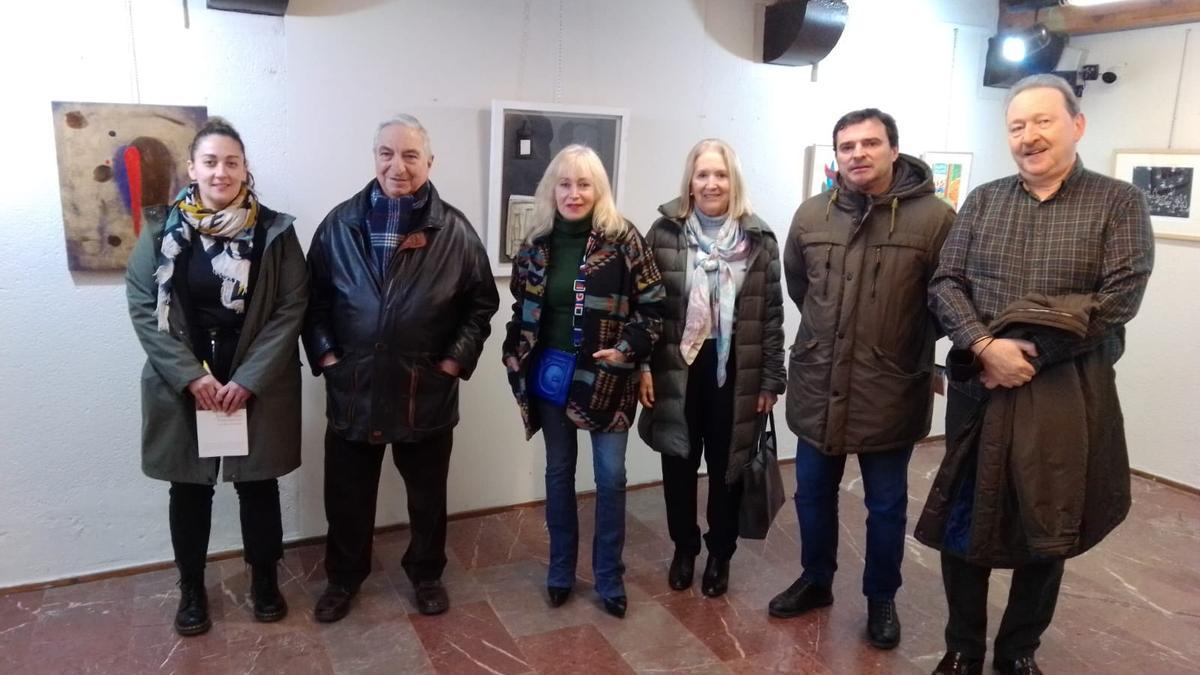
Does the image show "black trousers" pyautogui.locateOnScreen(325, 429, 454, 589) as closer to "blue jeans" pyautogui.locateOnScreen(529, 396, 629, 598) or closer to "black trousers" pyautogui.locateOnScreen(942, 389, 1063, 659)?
"blue jeans" pyautogui.locateOnScreen(529, 396, 629, 598)

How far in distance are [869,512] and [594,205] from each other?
3.92 feet

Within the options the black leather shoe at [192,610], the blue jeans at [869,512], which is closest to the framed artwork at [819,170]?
the blue jeans at [869,512]

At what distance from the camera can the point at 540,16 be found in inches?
126

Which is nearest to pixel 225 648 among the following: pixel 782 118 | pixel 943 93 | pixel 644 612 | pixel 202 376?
pixel 202 376

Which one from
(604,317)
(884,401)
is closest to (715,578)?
(884,401)

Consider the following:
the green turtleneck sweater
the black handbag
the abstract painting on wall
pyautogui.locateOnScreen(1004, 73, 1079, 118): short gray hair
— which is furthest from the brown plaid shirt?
the abstract painting on wall

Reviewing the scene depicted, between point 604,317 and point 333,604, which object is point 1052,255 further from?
point 333,604

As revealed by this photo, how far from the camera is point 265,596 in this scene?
2627 mm

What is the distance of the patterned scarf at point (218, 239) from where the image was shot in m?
2.31

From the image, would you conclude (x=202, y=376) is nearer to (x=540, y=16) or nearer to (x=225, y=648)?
(x=225, y=648)

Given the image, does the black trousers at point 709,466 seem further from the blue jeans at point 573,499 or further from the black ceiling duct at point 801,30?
the black ceiling duct at point 801,30

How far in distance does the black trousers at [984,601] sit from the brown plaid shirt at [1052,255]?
26 centimetres

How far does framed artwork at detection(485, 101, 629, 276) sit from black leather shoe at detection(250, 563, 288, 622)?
4.27 ft

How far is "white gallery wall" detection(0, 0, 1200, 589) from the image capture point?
8.64 ft
